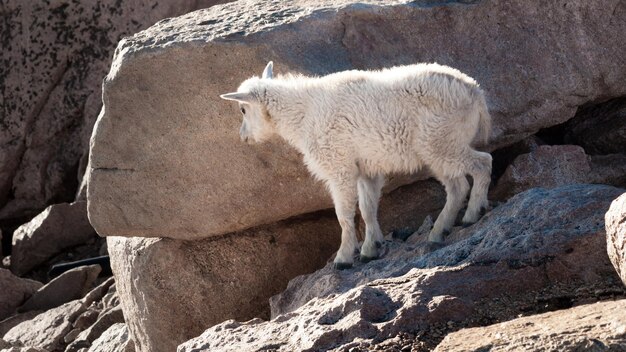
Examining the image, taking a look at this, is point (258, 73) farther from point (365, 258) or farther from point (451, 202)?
point (451, 202)

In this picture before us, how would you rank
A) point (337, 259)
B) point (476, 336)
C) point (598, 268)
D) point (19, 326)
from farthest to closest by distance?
1. point (19, 326)
2. point (337, 259)
3. point (598, 268)
4. point (476, 336)

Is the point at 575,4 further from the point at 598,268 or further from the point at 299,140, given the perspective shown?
the point at 598,268

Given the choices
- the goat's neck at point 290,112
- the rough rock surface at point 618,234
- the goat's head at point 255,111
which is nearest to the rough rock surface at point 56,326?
the goat's head at point 255,111

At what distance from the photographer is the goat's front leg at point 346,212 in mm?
8953

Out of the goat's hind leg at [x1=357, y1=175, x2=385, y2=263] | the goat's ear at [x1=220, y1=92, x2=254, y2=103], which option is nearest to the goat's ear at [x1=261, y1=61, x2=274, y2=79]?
the goat's ear at [x1=220, y1=92, x2=254, y2=103]

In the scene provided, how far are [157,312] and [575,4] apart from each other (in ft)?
16.2

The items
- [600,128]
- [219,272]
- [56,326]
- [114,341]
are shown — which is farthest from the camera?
[56,326]

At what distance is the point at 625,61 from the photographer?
10.1 metres

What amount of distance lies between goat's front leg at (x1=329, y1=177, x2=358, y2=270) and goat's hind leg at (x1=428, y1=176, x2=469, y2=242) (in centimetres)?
73

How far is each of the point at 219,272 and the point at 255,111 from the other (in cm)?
183

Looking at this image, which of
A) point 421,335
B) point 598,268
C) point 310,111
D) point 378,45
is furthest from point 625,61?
point 421,335

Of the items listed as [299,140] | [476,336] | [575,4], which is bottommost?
[476,336]

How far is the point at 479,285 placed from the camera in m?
6.80

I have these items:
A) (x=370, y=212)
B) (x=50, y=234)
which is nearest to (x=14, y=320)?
(x=50, y=234)
